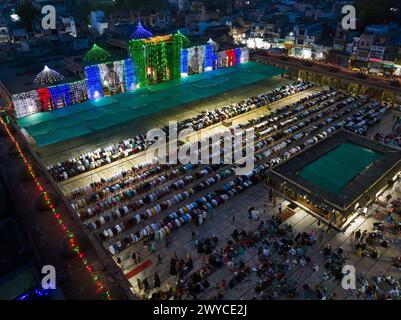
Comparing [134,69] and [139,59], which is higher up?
[139,59]

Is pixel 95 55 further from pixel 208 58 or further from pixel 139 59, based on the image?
pixel 208 58

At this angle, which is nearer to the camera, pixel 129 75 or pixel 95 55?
pixel 95 55

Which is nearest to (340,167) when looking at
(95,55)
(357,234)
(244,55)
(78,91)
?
(357,234)

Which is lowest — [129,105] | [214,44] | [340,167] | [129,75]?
[340,167]

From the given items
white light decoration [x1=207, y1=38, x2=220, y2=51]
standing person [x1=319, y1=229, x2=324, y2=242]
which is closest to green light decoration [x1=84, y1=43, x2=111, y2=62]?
white light decoration [x1=207, y1=38, x2=220, y2=51]

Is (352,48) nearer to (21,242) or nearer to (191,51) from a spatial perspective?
(191,51)
